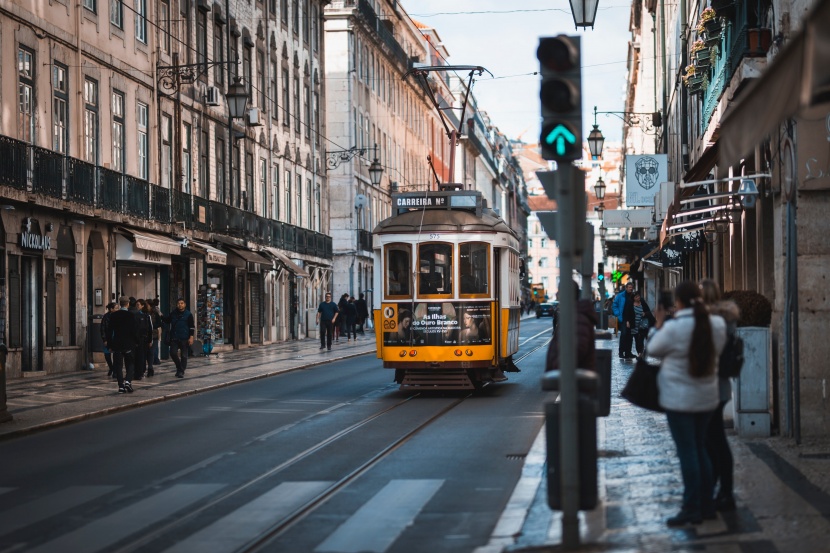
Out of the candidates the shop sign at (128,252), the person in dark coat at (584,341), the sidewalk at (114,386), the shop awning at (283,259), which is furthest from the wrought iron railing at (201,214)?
the person in dark coat at (584,341)

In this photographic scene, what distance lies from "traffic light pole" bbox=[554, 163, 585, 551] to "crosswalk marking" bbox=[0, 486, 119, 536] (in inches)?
155

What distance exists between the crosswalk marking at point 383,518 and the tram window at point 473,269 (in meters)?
10.6

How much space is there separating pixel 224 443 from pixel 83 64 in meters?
18.6

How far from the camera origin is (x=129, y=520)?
10.3 meters

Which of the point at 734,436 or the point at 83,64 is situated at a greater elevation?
the point at 83,64

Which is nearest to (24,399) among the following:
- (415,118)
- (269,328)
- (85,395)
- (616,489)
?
(85,395)

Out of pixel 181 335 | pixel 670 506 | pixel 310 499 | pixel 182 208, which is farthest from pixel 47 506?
pixel 182 208

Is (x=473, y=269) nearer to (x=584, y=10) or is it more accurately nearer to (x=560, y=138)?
(x=584, y=10)

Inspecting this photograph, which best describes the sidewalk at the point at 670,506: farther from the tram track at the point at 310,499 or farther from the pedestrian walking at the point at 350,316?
the pedestrian walking at the point at 350,316

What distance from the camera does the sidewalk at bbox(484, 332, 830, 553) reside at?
344 inches

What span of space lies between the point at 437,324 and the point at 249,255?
876 inches

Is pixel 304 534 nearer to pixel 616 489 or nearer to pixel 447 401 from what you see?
pixel 616 489

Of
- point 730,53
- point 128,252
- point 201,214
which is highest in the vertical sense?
point 730,53

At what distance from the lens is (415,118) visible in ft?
292
